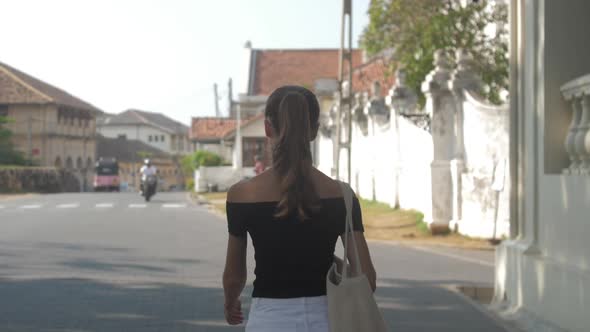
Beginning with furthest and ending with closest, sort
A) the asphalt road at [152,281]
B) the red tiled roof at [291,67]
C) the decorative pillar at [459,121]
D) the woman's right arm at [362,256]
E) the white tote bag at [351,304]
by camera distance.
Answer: the red tiled roof at [291,67], the decorative pillar at [459,121], the asphalt road at [152,281], the woman's right arm at [362,256], the white tote bag at [351,304]

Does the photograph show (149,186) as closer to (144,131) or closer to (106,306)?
(106,306)

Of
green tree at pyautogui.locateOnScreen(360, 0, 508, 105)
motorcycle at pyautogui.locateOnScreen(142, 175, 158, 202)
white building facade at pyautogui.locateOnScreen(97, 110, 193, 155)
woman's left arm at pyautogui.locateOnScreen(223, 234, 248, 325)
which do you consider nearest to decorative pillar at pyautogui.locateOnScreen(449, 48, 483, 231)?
green tree at pyautogui.locateOnScreen(360, 0, 508, 105)

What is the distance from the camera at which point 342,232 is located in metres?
3.55

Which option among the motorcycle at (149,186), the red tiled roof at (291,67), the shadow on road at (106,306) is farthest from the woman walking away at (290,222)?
the red tiled roof at (291,67)

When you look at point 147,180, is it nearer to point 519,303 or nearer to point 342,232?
point 519,303

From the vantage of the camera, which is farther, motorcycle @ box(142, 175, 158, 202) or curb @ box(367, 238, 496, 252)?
motorcycle @ box(142, 175, 158, 202)

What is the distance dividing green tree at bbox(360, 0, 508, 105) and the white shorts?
2180 centimetres

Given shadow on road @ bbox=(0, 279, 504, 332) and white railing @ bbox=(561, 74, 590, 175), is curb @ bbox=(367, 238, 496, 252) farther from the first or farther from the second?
white railing @ bbox=(561, 74, 590, 175)

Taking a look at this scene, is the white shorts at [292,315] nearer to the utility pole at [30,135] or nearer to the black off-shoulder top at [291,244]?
the black off-shoulder top at [291,244]

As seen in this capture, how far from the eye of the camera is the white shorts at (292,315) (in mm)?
3430

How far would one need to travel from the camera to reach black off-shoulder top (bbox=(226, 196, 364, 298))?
3463mm

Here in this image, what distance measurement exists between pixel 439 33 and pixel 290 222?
22265 millimetres

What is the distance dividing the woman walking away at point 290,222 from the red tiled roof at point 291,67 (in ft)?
227

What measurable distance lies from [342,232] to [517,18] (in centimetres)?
626
